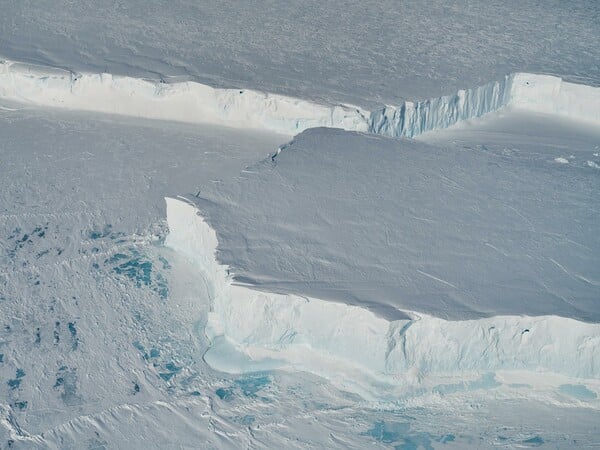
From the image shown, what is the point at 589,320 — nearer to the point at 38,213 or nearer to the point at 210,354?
the point at 210,354

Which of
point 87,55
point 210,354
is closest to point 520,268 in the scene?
point 210,354

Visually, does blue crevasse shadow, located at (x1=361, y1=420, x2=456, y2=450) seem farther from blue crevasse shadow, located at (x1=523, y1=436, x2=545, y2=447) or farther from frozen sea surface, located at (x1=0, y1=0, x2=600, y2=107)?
frozen sea surface, located at (x1=0, y1=0, x2=600, y2=107)

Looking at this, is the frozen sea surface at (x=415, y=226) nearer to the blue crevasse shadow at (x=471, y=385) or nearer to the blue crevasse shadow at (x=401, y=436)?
the blue crevasse shadow at (x=471, y=385)

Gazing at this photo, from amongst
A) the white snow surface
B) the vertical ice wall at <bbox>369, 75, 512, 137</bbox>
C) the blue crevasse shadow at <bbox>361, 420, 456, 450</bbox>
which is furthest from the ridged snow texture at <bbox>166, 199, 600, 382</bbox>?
the vertical ice wall at <bbox>369, 75, 512, 137</bbox>

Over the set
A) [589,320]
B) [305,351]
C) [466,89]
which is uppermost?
[466,89]

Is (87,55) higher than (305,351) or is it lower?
higher

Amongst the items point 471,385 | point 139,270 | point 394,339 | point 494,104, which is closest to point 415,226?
point 394,339

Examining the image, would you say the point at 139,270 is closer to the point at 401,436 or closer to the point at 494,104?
the point at 401,436

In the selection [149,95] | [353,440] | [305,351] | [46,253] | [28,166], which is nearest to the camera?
[353,440]
